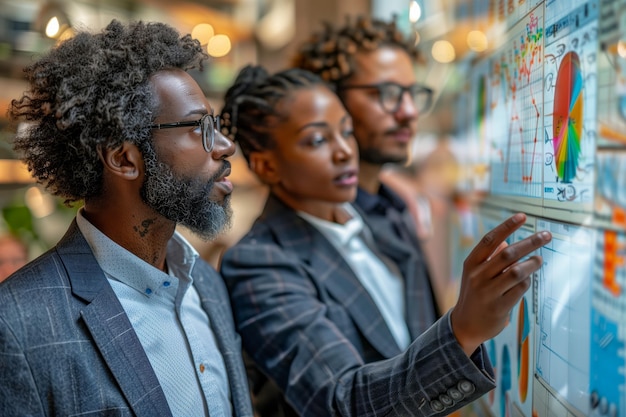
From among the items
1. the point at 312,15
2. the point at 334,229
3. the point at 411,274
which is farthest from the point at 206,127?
the point at 312,15

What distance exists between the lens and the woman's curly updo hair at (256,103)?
1324mm

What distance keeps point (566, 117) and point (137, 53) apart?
0.59m

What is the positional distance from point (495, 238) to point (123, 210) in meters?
0.52

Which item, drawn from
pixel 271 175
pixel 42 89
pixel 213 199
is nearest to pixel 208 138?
pixel 213 199

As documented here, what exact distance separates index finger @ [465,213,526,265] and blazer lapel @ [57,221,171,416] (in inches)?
17.4

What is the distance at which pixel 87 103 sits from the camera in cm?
90

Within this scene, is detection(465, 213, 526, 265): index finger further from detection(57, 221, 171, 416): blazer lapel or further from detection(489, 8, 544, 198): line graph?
detection(57, 221, 171, 416): blazer lapel

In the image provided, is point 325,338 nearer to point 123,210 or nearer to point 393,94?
point 123,210

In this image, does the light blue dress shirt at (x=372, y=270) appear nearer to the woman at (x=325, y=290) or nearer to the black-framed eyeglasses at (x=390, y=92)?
the woman at (x=325, y=290)

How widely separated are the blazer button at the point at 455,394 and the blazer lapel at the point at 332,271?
0.34 metres

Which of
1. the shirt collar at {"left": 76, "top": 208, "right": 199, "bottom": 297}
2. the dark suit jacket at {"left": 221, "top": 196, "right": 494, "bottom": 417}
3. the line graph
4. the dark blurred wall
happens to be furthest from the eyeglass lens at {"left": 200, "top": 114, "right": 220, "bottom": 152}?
the dark blurred wall

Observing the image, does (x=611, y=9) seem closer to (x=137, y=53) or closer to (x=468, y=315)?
(x=468, y=315)

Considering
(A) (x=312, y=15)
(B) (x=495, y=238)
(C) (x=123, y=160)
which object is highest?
(A) (x=312, y=15)

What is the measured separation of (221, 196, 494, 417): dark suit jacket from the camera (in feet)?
2.89
